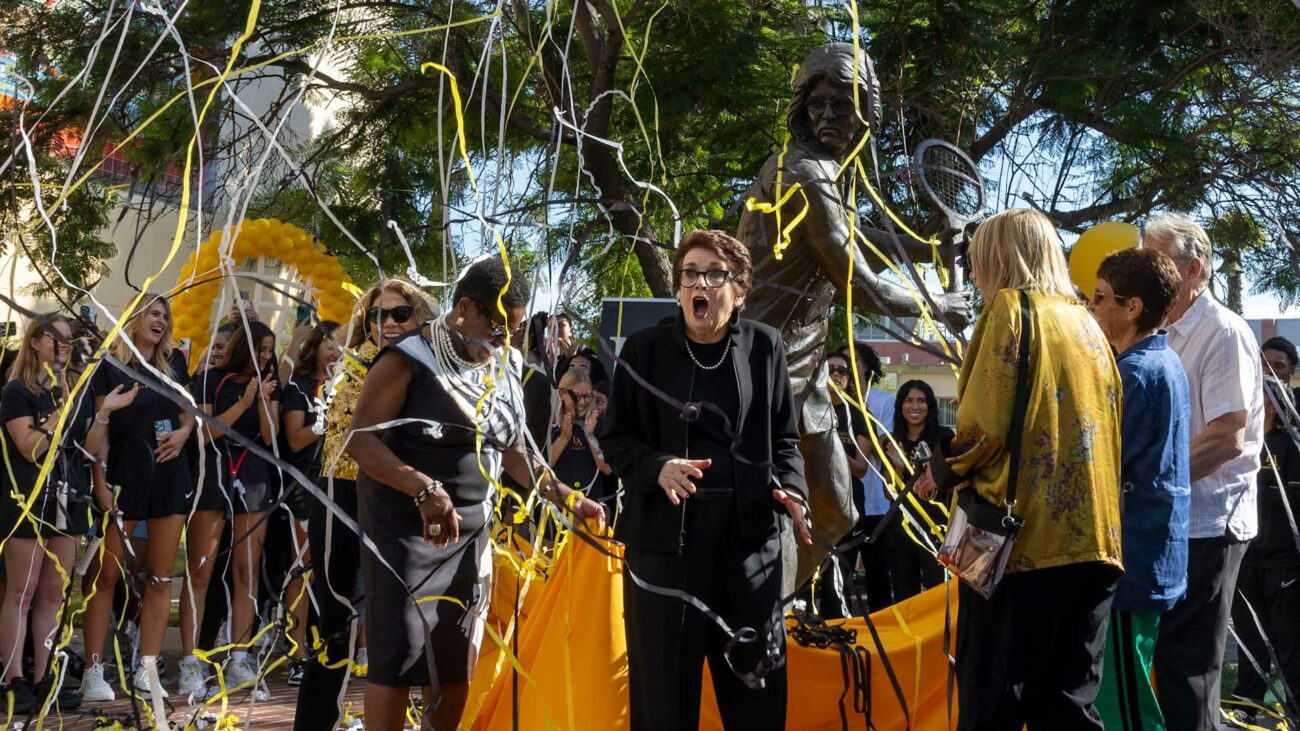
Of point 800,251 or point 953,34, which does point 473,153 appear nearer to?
point 953,34

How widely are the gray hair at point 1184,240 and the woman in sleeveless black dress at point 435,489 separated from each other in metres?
1.92

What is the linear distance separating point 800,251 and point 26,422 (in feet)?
11.0

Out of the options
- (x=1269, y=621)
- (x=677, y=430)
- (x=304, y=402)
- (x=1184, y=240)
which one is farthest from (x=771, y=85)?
(x=677, y=430)

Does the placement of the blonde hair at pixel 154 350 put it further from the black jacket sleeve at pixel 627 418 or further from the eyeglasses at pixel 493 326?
the black jacket sleeve at pixel 627 418

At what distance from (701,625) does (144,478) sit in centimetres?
329

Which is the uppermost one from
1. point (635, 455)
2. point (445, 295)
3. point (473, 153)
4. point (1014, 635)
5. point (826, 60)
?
point (473, 153)

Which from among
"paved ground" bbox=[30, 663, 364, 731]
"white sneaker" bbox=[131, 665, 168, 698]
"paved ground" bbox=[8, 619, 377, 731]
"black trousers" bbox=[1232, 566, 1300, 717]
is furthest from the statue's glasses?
"white sneaker" bbox=[131, 665, 168, 698]

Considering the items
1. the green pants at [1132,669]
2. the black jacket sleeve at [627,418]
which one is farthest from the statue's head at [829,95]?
the green pants at [1132,669]

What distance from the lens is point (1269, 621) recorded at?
5.93 metres

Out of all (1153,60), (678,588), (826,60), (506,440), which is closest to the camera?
(678,588)

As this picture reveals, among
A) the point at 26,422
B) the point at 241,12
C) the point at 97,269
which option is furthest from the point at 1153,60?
the point at 97,269

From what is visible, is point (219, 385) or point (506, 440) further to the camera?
point (219, 385)

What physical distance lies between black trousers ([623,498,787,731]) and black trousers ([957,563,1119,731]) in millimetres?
590

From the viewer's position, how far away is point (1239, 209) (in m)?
9.70
